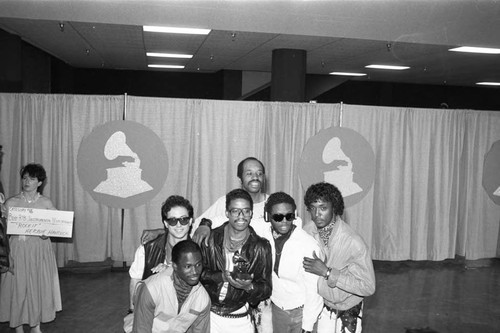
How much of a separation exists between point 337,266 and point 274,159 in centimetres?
364

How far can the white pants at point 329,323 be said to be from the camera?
3.01 meters

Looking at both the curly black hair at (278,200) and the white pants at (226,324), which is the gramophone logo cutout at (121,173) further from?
the white pants at (226,324)

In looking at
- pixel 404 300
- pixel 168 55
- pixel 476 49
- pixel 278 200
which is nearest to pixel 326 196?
pixel 278 200

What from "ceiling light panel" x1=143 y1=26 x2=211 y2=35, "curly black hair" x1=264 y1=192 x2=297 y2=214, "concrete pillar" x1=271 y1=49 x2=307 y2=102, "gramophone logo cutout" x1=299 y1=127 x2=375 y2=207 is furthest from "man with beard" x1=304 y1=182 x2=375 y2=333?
"concrete pillar" x1=271 y1=49 x2=307 y2=102

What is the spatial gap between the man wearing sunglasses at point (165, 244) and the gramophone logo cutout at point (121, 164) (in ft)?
11.0

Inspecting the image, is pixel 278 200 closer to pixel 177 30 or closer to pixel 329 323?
pixel 329 323

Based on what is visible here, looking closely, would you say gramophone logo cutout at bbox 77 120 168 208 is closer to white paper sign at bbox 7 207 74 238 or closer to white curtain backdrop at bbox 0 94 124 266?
white curtain backdrop at bbox 0 94 124 266

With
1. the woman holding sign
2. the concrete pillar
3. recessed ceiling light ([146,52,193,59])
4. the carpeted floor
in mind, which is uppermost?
recessed ceiling light ([146,52,193,59])

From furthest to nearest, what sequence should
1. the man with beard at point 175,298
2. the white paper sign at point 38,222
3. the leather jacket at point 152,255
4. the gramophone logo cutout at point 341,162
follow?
the gramophone logo cutout at point 341,162 → the white paper sign at point 38,222 → the leather jacket at point 152,255 → the man with beard at point 175,298

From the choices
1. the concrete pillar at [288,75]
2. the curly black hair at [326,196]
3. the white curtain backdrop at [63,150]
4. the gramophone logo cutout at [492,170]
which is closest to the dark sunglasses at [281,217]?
the curly black hair at [326,196]

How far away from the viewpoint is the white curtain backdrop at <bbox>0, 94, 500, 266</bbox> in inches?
242

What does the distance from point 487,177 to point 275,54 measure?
3938 millimetres

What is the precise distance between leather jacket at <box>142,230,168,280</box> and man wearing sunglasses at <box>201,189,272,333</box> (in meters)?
0.24

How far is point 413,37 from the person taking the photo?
7.01 meters
